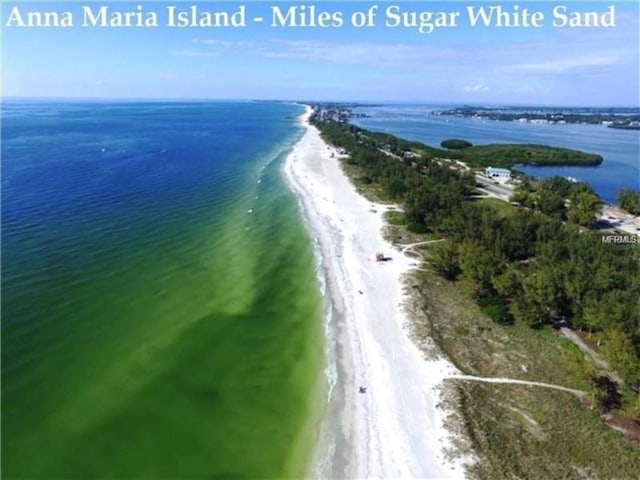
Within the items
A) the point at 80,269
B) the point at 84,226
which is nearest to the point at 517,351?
the point at 80,269

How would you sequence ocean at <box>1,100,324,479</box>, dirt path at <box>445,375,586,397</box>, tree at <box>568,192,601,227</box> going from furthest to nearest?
1. tree at <box>568,192,601,227</box>
2. dirt path at <box>445,375,586,397</box>
3. ocean at <box>1,100,324,479</box>

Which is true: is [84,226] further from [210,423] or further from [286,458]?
[286,458]

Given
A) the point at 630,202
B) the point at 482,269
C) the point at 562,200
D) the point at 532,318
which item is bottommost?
the point at 532,318

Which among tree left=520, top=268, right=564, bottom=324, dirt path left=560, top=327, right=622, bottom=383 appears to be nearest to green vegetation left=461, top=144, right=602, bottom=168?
tree left=520, top=268, right=564, bottom=324

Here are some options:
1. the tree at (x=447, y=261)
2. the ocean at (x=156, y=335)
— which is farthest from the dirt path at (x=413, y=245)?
the ocean at (x=156, y=335)

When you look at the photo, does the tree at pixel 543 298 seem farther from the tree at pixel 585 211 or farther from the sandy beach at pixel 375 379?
the tree at pixel 585 211

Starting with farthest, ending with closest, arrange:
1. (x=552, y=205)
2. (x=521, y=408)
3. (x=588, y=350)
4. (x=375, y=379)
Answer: (x=552, y=205), (x=588, y=350), (x=375, y=379), (x=521, y=408)

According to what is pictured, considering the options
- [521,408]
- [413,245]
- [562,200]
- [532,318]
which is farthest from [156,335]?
[562,200]

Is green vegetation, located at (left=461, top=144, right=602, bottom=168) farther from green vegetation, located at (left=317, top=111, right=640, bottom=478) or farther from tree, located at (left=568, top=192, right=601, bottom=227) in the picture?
green vegetation, located at (left=317, top=111, right=640, bottom=478)

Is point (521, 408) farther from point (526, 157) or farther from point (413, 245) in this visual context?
point (526, 157)
